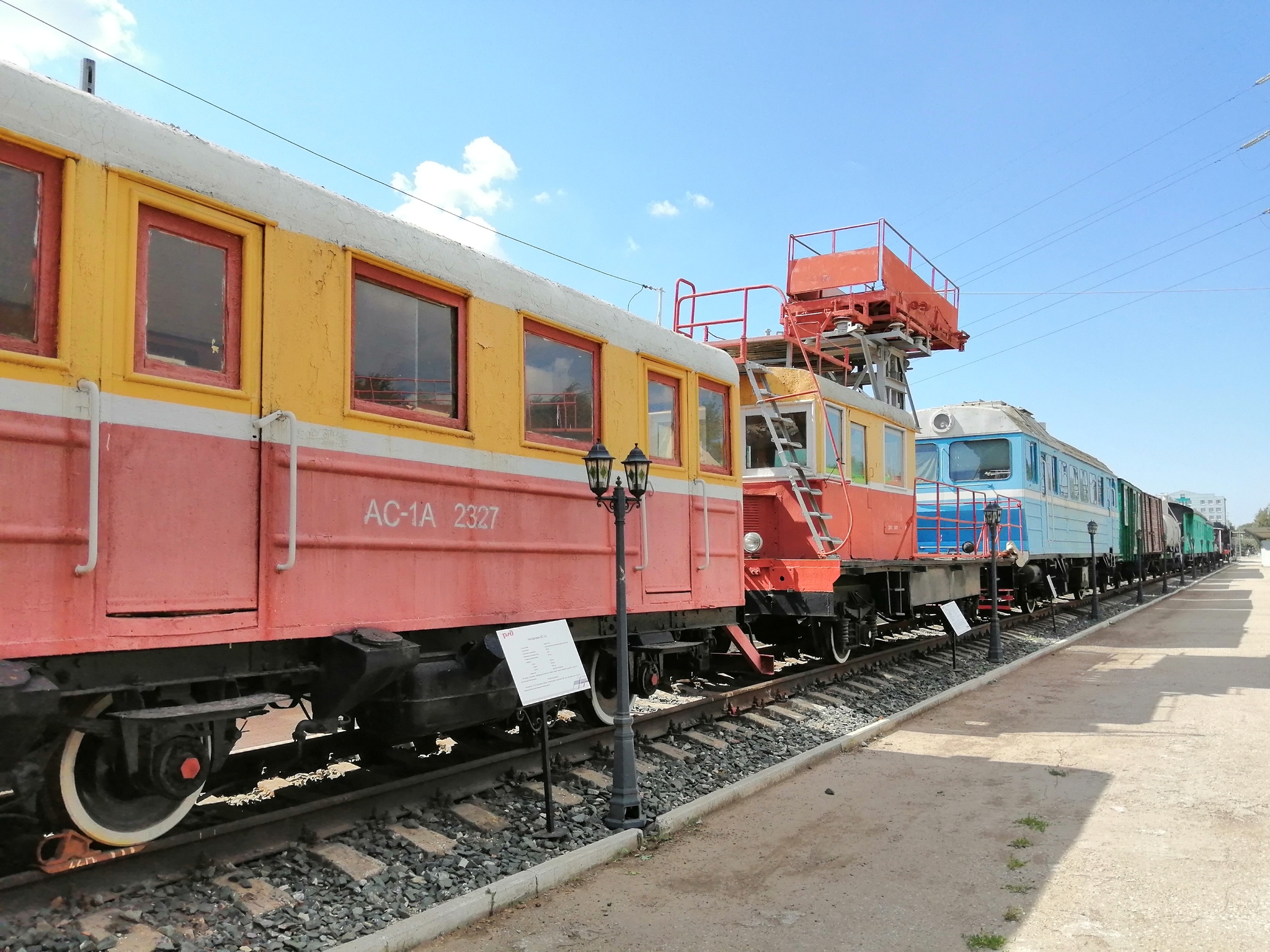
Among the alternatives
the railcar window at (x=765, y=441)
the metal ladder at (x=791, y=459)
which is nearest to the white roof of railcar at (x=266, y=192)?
the metal ladder at (x=791, y=459)

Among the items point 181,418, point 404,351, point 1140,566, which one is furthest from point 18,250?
point 1140,566

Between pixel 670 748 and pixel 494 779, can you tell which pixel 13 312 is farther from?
pixel 670 748

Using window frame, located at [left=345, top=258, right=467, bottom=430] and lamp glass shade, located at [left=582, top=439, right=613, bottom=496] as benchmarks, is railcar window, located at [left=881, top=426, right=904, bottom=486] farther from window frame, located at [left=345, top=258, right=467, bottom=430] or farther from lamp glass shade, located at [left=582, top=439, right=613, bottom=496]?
window frame, located at [left=345, top=258, right=467, bottom=430]

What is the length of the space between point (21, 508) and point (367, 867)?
2.35m

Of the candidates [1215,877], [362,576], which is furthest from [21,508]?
[1215,877]

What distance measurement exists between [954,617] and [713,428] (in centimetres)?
554

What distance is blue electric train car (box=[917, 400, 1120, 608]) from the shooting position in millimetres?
16953

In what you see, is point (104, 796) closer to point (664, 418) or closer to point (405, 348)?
point (405, 348)

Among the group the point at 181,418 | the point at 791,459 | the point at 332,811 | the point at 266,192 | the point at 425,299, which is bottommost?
the point at 332,811

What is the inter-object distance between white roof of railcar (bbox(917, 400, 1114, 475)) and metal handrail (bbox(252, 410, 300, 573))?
1443 centimetres

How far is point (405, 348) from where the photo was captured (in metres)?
5.09

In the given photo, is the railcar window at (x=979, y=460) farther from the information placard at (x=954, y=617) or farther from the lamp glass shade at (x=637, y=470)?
the lamp glass shade at (x=637, y=470)

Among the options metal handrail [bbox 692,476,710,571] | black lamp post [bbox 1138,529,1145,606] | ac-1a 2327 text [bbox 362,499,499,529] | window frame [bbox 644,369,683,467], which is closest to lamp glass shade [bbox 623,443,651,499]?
ac-1a 2327 text [bbox 362,499,499,529]

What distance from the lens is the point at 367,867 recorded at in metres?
4.57
